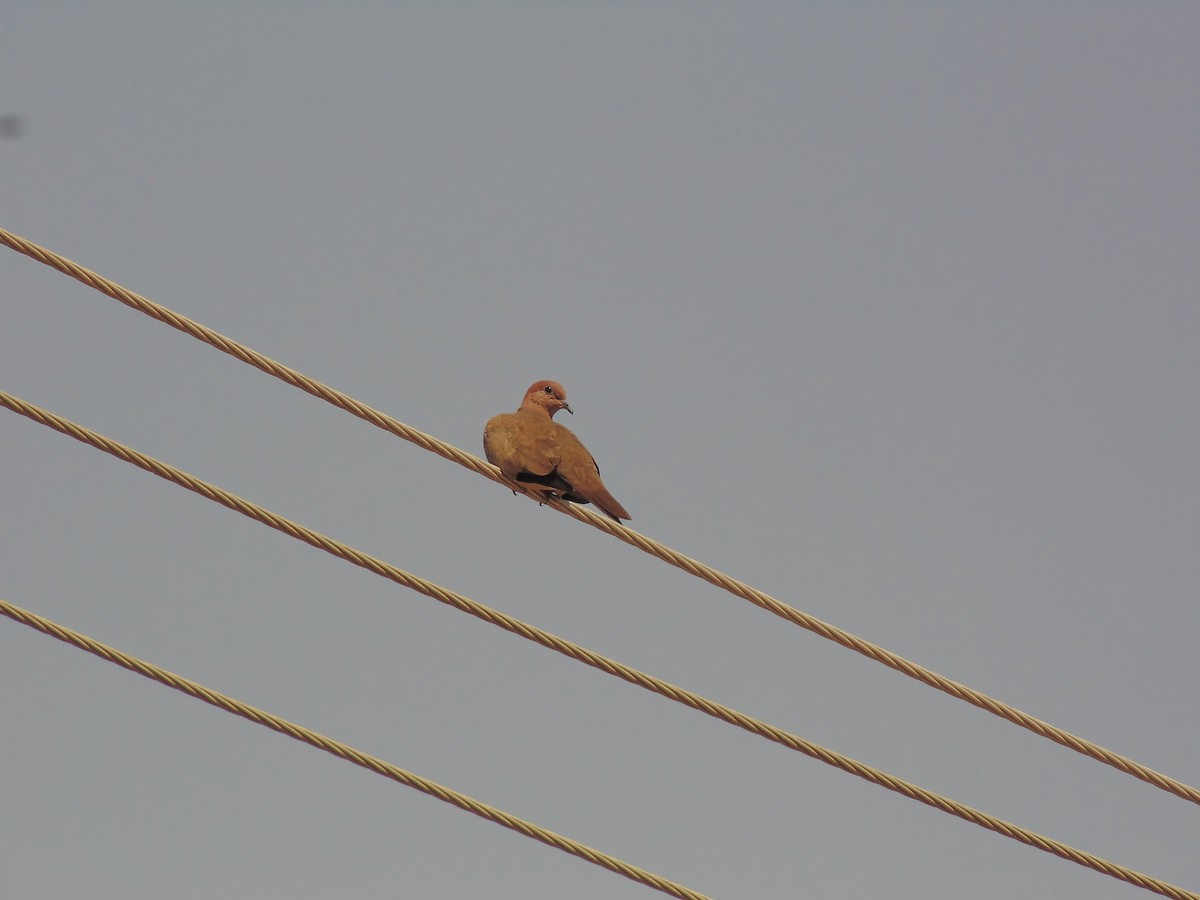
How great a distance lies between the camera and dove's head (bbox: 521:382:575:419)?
12.8m

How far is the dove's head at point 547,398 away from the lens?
12.8 m

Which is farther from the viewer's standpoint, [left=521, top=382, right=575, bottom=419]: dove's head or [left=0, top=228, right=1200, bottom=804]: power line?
[left=521, top=382, right=575, bottom=419]: dove's head

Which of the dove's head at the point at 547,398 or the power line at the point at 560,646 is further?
the dove's head at the point at 547,398

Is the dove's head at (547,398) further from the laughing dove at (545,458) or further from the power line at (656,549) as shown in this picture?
the power line at (656,549)

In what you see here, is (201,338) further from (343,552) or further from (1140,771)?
(1140,771)

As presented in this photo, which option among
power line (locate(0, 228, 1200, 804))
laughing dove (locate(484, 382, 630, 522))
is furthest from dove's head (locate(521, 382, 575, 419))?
power line (locate(0, 228, 1200, 804))

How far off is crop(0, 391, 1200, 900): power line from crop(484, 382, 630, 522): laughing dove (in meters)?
1.94

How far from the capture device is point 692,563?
8484mm

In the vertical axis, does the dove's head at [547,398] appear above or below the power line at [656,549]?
above

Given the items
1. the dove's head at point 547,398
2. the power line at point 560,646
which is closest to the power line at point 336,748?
the power line at point 560,646

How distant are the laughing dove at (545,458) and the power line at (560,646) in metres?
1.94

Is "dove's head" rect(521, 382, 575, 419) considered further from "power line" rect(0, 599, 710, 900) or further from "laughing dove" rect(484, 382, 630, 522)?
"power line" rect(0, 599, 710, 900)

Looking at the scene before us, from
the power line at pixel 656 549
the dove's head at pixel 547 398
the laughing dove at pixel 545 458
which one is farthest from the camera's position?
the dove's head at pixel 547 398

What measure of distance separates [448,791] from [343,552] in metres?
1.49
